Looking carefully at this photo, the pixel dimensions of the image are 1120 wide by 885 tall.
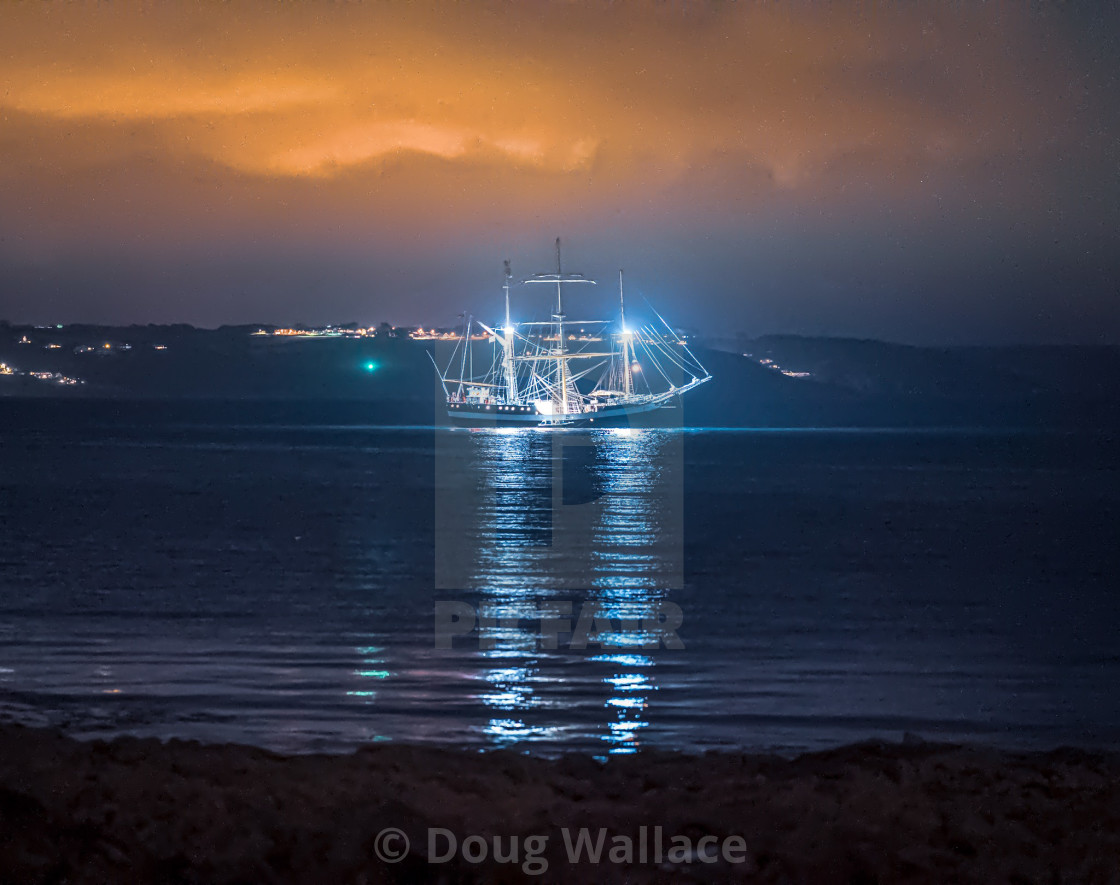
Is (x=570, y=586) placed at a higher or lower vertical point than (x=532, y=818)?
lower

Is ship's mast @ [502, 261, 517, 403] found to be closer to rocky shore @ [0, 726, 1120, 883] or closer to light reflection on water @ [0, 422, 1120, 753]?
light reflection on water @ [0, 422, 1120, 753]

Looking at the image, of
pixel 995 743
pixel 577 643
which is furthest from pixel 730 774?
pixel 577 643

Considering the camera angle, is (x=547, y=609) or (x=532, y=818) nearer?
(x=532, y=818)

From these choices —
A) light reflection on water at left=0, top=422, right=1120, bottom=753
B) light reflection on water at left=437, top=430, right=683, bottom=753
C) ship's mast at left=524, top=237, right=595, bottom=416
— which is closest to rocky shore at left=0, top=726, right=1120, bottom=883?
light reflection on water at left=0, top=422, right=1120, bottom=753

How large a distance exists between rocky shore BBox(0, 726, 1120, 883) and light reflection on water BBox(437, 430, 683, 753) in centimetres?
147

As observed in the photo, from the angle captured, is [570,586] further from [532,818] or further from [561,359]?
[561,359]

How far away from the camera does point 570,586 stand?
1580 cm

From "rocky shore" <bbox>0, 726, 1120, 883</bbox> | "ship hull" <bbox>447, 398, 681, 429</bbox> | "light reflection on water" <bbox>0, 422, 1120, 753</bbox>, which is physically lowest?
"light reflection on water" <bbox>0, 422, 1120, 753</bbox>

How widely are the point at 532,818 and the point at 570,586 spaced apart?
425 inches

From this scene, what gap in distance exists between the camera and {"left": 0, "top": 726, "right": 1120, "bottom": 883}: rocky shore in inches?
173

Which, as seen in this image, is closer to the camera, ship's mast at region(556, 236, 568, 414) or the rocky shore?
the rocky shore

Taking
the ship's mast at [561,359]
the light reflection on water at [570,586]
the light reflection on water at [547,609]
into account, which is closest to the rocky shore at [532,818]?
the light reflection on water at [547,609]

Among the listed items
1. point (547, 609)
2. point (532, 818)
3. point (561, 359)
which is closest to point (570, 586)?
point (547, 609)

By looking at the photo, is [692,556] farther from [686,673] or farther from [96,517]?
[96,517]
